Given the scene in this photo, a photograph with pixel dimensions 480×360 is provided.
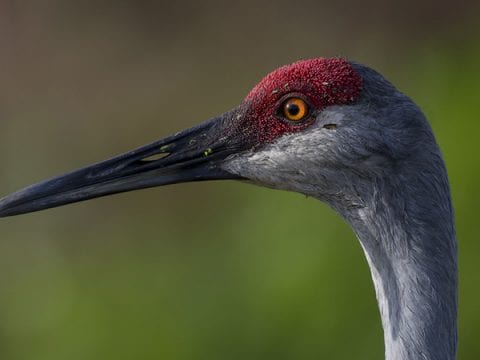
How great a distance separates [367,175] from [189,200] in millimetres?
7152

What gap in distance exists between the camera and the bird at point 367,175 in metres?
3.82

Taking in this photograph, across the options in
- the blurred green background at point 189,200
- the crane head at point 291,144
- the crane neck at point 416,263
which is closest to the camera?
the crane neck at point 416,263

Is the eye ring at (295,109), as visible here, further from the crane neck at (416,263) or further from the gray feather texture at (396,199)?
the crane neck at (416,263)

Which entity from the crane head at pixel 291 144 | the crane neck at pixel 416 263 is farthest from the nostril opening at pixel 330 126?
the crane neck at pixel 416 263

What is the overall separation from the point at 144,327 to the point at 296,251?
1350 mm

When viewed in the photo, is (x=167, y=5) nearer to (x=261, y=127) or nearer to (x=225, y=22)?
(x=225, y=22)

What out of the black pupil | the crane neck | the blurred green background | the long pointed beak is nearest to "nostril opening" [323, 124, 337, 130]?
the black pupil

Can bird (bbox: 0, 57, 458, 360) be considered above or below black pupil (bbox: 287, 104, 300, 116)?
below

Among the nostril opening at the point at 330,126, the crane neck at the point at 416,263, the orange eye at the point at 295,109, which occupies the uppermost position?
the orange eye at the point at 295,109

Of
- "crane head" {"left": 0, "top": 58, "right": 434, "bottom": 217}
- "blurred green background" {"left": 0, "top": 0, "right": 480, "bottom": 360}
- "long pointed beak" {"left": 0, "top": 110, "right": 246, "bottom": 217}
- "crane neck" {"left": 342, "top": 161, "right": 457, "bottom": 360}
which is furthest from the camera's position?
"blurred green background" {"left": 0, "top": 0, "right": 480, "bottom": 360}

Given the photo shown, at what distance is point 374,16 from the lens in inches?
489

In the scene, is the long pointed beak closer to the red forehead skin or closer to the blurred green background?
the red forehead skin

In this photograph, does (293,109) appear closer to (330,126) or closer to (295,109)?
(295,109)

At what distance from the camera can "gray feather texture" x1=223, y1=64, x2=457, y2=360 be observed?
3801 millimetres
